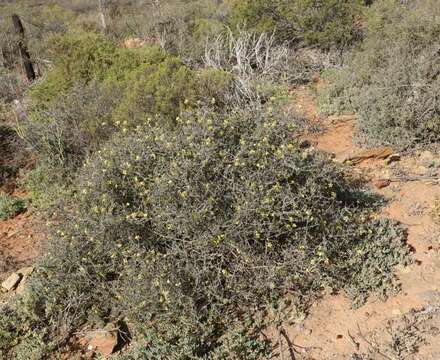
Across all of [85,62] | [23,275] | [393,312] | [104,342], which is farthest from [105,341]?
[85,62]

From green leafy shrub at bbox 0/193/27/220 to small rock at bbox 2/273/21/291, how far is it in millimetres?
1280

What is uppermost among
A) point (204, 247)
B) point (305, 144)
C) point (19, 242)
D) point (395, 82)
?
point (395, 82)

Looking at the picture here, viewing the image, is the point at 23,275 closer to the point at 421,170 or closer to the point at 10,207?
the point at 10,207

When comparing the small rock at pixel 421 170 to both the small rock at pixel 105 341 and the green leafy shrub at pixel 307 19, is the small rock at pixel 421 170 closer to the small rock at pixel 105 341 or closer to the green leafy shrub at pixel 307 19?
the small rock at pixel 105 341

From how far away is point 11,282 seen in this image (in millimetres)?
4234

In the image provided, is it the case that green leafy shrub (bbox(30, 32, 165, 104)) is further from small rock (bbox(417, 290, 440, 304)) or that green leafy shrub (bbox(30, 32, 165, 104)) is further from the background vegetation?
small rock (bbox(417, 290, 440, 304))

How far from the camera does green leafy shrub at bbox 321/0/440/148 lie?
522 cm

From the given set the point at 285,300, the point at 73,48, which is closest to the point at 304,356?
the point at 285,300

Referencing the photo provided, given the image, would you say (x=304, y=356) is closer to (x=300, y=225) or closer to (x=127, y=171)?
(x=300, y=225)

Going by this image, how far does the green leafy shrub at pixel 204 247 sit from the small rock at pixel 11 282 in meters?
0.37

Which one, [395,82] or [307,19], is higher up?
[307,19]

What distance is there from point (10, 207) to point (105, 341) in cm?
268

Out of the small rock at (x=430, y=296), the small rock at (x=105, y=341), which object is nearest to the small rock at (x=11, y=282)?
the small rock at (x=105, y=341)

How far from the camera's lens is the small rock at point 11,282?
4219mm
